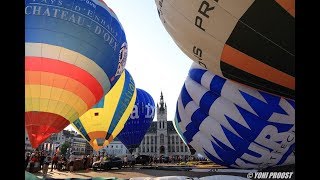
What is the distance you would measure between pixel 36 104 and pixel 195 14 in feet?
22.3

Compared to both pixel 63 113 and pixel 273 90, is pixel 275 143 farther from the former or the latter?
pixel 63 113

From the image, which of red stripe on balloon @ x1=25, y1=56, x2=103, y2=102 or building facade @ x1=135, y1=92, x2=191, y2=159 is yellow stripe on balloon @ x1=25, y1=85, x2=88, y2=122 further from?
building facade @ x1=135, y1=92, x2=191, y2=159

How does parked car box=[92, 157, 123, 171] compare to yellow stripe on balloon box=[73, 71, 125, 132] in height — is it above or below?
below

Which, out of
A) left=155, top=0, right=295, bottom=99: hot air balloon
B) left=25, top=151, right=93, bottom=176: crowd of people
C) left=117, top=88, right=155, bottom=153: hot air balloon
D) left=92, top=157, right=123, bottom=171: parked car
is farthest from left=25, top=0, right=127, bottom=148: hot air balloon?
left=117, top=88, right=155, bottom=153: hot air balloon

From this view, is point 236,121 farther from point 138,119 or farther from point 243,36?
point 138,119

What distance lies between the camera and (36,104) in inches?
412

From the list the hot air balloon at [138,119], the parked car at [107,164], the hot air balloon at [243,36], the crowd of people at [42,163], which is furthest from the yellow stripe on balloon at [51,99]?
the hot air balloon at [138,119]

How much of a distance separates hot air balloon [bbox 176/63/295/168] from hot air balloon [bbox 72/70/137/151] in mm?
6334

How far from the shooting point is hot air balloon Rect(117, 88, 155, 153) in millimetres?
28625

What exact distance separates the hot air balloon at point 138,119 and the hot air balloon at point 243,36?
71.9ft

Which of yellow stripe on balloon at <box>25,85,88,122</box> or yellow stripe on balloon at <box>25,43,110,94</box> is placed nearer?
yellow stripe on balloon at <box>25,43,110,94</box>

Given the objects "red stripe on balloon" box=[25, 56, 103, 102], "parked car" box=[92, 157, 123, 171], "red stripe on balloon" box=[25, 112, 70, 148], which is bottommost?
"parked car" box=[92, 157, 123, 171]
